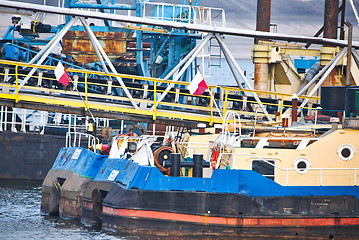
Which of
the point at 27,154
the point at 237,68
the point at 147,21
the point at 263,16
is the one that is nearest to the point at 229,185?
the point at 237,68

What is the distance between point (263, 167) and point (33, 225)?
962 cm

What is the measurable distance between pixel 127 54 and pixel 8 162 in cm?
1916

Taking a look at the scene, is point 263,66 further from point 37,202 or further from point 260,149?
point 260,149

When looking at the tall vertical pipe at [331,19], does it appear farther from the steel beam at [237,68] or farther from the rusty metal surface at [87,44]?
the rusty metal surface at [87,44]

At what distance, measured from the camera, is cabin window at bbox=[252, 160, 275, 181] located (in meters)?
24.0

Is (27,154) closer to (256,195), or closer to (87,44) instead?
(87,44)

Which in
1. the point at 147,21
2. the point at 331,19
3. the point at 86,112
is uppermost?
the point at 331,19

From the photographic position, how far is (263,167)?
78.9 ft

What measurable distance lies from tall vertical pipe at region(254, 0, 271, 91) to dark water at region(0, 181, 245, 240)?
623 inches

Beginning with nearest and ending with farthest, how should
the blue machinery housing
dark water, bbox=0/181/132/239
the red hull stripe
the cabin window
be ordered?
the red hull stripe
the blue machinery housing
the cabin window
dark water, bbox=0/181/132/239

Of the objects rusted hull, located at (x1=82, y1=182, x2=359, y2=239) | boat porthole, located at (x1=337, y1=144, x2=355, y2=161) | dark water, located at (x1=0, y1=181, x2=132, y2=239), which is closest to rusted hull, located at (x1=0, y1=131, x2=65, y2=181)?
dark water, located at (x1=0, y1=181, x2=132, y2=239)

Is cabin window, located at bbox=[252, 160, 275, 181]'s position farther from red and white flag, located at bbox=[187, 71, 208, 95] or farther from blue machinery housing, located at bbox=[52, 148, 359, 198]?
red and white flag, located at bbox=[187, 71, 208, 95]

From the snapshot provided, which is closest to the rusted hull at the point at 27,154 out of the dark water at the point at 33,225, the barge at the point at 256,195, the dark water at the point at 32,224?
the dark water at the point at 32,224

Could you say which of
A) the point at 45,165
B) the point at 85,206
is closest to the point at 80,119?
the point at 45,165
